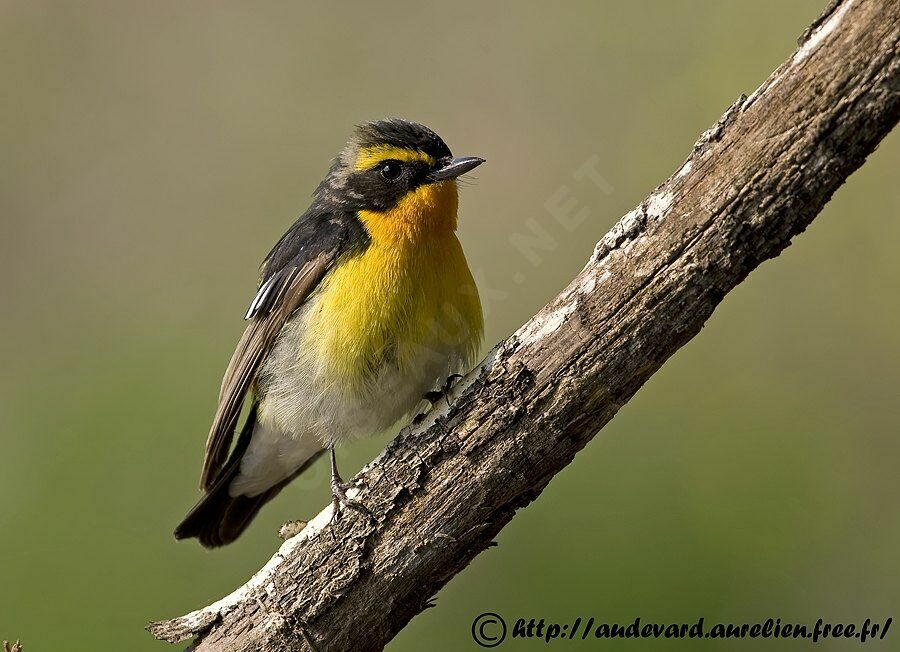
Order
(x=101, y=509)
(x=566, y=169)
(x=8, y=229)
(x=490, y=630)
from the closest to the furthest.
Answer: (x=490, y=630)
(x=101, y=509)
(x=566, y=169)
(x=8, y=229)

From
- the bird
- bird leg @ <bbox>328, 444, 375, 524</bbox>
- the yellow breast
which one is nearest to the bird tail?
the bird

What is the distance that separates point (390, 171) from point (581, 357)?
1.73m

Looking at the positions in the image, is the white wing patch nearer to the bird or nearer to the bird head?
the bird

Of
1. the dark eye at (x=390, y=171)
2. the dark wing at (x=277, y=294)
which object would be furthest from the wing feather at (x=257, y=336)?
the dark eye at (x=390, y=171)

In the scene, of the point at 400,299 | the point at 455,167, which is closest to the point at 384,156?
the point at 455,167

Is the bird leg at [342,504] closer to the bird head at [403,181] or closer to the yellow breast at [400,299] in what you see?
the yellow breast at [400,299]

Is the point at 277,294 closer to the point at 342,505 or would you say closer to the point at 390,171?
the point at 390,171

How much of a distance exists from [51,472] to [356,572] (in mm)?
3232

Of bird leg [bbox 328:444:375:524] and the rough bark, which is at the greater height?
bird leg [bbox 328:444:375:524]

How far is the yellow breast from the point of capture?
419 centimetres

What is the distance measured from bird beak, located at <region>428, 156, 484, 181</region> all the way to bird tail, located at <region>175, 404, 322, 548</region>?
1508mm

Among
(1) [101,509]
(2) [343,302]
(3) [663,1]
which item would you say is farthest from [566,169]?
(1) [101,509]

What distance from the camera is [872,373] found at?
6.23 m

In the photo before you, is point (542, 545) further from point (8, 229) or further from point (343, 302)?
point (8, 229)
